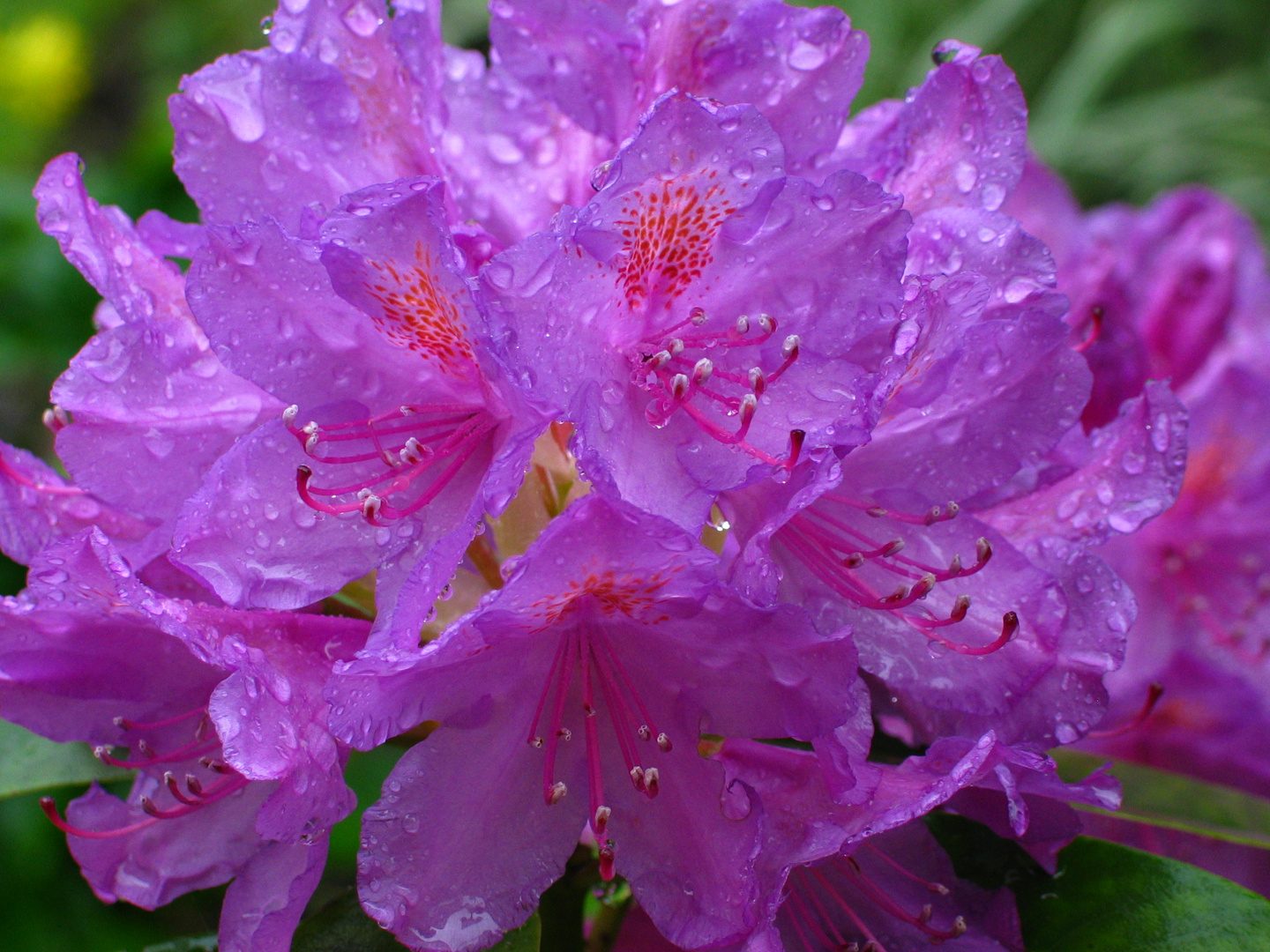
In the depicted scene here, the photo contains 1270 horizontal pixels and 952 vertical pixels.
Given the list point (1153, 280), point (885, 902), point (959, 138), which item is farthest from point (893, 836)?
point (1153, 280)

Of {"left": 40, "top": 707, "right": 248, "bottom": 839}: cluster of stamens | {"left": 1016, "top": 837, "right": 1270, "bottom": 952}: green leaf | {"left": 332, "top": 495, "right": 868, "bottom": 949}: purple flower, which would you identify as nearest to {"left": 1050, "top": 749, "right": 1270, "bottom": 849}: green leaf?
{"left": 1016, "top": 837, "right": 1270, "bottom": 952}: green leaf

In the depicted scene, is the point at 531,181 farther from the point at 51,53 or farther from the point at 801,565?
the point at 51,53

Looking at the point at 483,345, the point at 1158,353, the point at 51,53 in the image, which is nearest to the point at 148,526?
the point at 483,345

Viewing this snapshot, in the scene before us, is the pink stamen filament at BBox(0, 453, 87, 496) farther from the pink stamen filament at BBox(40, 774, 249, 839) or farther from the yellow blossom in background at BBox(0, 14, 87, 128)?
the yellow blossom in background at BBox(0, 14, 87, 128)

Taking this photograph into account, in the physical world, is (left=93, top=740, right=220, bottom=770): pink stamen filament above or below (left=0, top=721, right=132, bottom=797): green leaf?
above

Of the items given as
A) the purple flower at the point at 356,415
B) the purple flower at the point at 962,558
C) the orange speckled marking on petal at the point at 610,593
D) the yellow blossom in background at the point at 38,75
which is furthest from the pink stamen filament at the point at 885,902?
the yellow blossom in background at the point at 38,75

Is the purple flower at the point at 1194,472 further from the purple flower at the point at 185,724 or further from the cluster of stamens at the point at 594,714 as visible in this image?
the purple flower at the point at 185,724

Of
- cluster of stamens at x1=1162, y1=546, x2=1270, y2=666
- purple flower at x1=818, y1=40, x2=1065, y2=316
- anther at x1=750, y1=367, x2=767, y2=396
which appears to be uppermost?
purple flower at x1=818, y1=40, x2=1065, y2=316
